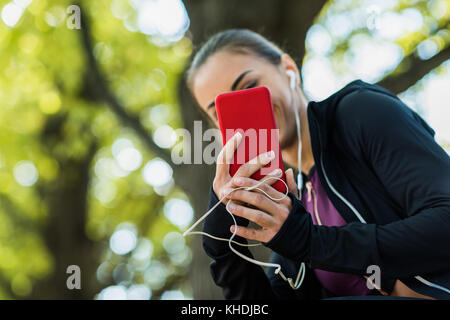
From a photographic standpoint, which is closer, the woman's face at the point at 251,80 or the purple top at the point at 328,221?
the purple top at the point at 328,221

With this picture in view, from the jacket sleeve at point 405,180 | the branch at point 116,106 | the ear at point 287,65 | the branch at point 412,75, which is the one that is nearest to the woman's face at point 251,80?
the ear at point 287,65

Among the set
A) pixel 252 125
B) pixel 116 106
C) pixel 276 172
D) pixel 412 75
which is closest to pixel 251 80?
pixel 252 125

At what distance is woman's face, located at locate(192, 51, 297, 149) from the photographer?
1.66 m

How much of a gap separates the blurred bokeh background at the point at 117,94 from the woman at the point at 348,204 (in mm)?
975

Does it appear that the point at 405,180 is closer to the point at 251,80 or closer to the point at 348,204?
the point at 348,204

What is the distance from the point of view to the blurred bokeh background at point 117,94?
2795 millimetres

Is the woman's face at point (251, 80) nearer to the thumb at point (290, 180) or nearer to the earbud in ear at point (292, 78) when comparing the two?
the earbud in ear at point (292, 78)

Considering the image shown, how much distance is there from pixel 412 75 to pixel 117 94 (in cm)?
211

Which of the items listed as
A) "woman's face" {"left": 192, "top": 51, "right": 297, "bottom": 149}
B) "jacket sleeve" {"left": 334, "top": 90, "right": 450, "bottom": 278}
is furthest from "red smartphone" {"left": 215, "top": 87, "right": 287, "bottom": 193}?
"woman's face" {"left": 192, "top": 51, "right": 297, "bottom": 149}

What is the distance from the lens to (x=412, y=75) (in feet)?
9.33

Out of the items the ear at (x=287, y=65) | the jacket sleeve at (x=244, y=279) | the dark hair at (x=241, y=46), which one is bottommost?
the jacket sleeve at (x=244, y=279)

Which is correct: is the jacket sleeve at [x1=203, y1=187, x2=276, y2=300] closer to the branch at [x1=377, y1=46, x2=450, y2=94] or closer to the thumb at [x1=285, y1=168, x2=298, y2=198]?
the thumb at [x1=285, y1=168, x2=298, y2=198]

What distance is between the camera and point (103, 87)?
2.92 m

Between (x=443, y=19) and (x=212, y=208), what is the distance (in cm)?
292
